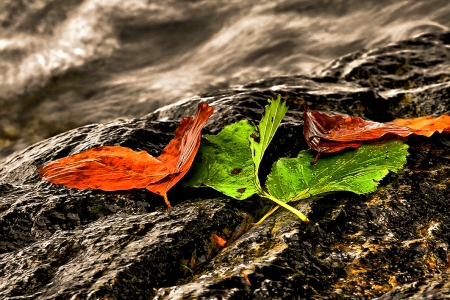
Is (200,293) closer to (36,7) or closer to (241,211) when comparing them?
(241,211)

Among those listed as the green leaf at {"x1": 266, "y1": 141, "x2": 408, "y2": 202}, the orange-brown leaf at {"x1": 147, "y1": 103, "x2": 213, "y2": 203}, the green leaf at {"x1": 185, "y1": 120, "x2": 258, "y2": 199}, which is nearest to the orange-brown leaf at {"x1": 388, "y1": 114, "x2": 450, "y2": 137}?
the green leaf at {"x1": 266, "y1": 141, "x2": 408, "y2": 202}

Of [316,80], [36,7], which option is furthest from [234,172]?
[36,7]

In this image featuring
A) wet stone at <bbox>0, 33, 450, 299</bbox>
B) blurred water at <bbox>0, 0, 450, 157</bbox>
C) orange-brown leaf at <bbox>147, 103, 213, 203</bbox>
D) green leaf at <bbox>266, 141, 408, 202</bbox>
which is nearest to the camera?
wet stone at <bbox>0, 33, 450, 299</bbox>

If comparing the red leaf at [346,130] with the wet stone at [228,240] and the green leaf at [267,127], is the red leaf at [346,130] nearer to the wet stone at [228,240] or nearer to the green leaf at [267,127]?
the wet stone at [228,240]

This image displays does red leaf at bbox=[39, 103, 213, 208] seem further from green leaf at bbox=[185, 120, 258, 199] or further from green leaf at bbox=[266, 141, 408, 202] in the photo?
green leaf at bbox=[266, 141, 408, 202]

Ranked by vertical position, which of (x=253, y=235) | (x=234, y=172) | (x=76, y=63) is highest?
(x=76, y=63)

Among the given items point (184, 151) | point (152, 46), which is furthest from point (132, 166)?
point (152, 46)

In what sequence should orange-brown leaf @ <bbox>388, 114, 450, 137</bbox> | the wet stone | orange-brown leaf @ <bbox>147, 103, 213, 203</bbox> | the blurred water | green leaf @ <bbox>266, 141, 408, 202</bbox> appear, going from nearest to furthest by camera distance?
the wet stone → green leaf @ <bbox>266, 141, 408, 202</bbox> → orange-brown leaf @ <bbox>147, 103, 213, 203</bbox> → orange-brown leaf @ <bbox>388, 114, 450, 137</bbox> → the blurred water
